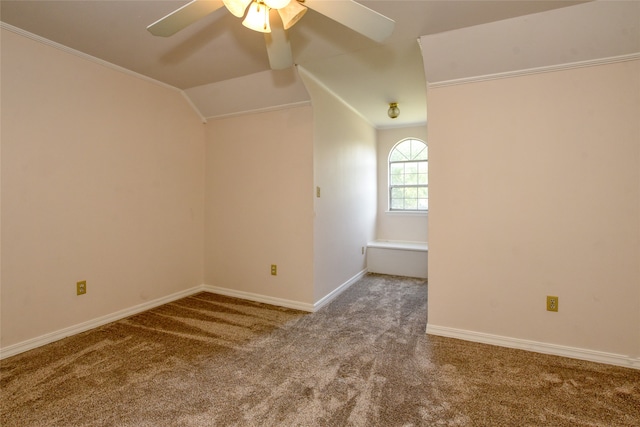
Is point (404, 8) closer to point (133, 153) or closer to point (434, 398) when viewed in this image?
point (434, 398)

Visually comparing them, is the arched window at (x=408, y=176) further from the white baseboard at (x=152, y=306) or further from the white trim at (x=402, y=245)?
the white baseboard at (x=152, y=306)

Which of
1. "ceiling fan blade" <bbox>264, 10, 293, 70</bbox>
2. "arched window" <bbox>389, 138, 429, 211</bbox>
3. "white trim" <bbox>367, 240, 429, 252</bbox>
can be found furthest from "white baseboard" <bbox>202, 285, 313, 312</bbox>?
"arched window" <bbox>389, 138, 429, 211</bbox>

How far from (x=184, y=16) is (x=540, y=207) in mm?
2612

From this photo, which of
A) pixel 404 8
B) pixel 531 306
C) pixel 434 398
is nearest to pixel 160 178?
A: pixel 404 8

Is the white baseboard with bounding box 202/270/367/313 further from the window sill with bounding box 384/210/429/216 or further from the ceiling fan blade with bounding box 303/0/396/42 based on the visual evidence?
the ceiling fan blade with bounding box 303/0/396/42

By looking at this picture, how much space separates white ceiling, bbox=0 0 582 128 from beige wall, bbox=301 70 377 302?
1.28 ft

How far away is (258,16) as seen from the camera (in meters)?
1.55

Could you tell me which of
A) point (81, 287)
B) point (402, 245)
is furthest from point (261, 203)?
point (402, 245)

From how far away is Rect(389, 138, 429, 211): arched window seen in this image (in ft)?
17.1

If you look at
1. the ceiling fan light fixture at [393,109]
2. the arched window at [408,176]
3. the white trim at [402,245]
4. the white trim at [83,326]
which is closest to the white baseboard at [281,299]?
the white trim at [83,326]

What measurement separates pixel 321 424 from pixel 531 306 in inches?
71.5

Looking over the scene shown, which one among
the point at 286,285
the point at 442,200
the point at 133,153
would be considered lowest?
the point at 286,285

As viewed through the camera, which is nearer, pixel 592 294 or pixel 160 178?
pixel 592 294

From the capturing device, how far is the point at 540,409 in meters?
1.68
